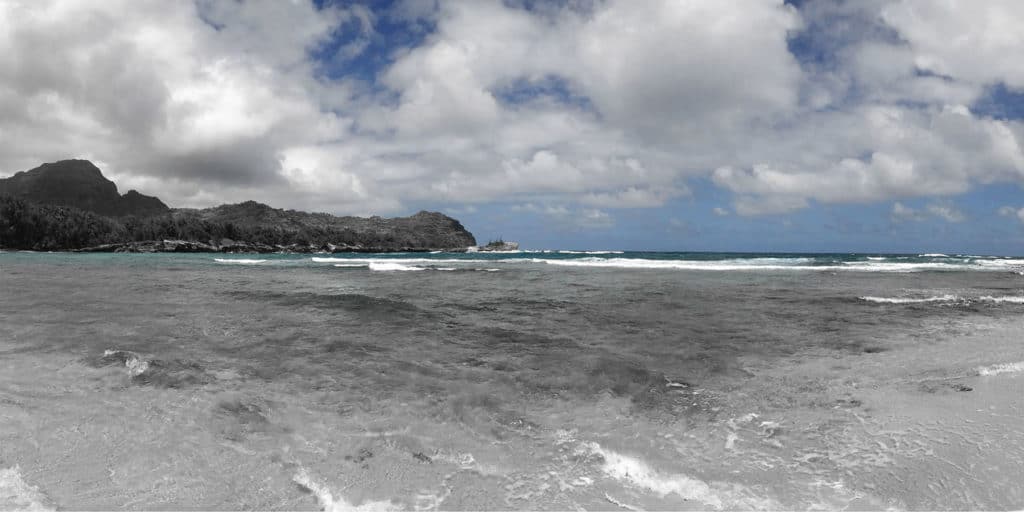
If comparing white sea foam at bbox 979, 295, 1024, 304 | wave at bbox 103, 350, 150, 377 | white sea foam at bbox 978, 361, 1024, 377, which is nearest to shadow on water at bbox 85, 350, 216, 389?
wave at bbox 103, 350, 150, 377

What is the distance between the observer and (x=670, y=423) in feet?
14.8

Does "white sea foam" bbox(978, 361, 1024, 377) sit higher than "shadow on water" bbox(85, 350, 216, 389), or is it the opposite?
"white sea foam" bbox(978, 361, 1024, 377)

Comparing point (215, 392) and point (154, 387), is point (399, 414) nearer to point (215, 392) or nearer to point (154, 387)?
point (215, 392)

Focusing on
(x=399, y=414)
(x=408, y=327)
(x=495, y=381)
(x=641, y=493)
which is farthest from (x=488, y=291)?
(x=641, y=493)

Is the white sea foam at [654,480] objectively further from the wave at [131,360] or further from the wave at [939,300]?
the wave at [939,300]

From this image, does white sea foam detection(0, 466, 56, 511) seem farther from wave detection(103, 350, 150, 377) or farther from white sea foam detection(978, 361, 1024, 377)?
white sea foam detection(978, 361, 1024, 377)

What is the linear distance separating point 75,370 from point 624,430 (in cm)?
653

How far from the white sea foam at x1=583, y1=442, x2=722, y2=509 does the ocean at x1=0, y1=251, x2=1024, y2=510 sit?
0.05 feet

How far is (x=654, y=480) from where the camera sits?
344 cm

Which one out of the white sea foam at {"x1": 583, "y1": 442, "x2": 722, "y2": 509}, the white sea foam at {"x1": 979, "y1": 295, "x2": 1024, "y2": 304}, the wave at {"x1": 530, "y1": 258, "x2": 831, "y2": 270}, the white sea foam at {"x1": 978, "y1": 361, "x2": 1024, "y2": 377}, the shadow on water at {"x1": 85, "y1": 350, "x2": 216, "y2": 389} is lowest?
the white sea foam at {"x1": 583, "y1": 442, "x2": 722, "y2": 509}

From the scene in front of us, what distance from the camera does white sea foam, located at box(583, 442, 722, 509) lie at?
3.25m

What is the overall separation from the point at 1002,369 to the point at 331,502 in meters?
8.41

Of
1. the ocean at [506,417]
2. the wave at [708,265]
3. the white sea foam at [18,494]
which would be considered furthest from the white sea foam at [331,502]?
the wave at [708,265]

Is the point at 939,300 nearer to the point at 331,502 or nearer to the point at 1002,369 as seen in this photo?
the point at 1002,369
